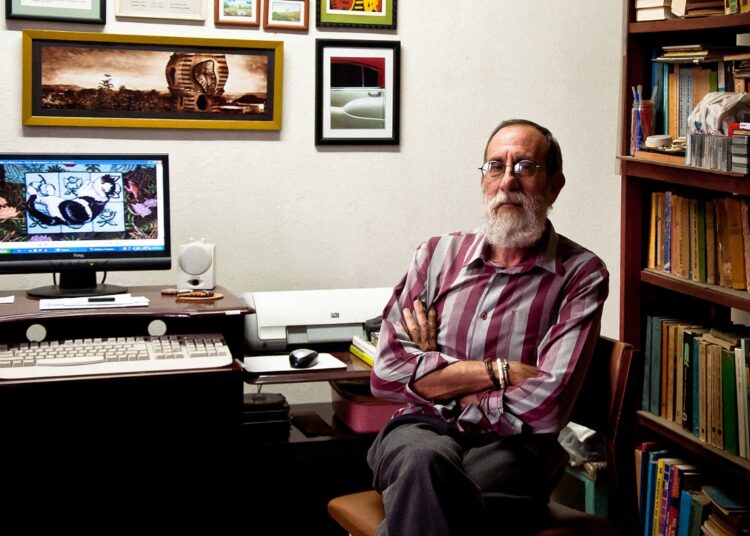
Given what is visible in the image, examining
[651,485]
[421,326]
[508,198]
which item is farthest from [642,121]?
[651,485]

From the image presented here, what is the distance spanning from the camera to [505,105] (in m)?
3.43

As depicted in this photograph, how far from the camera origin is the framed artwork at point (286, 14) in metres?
3.14

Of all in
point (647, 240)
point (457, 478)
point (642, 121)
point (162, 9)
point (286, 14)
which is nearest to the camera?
point (457, 478)

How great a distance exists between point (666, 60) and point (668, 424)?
976mm

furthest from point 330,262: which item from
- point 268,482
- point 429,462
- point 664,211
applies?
point 429,462

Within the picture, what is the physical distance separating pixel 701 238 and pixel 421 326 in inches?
31.7

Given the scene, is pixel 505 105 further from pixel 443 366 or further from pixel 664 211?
pixel 443 366

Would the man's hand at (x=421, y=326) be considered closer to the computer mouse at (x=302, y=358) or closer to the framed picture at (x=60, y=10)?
the computer mouse at (x=302, y=358)

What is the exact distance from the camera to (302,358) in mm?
2674

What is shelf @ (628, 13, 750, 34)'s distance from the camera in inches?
95.6

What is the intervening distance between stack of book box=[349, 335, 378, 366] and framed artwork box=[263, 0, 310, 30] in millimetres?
1001

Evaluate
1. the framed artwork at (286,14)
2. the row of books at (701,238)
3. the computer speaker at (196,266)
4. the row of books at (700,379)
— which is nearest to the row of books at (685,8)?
the row of books at (701,238)

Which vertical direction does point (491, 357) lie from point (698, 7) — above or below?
below

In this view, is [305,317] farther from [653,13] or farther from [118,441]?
[653,13]
